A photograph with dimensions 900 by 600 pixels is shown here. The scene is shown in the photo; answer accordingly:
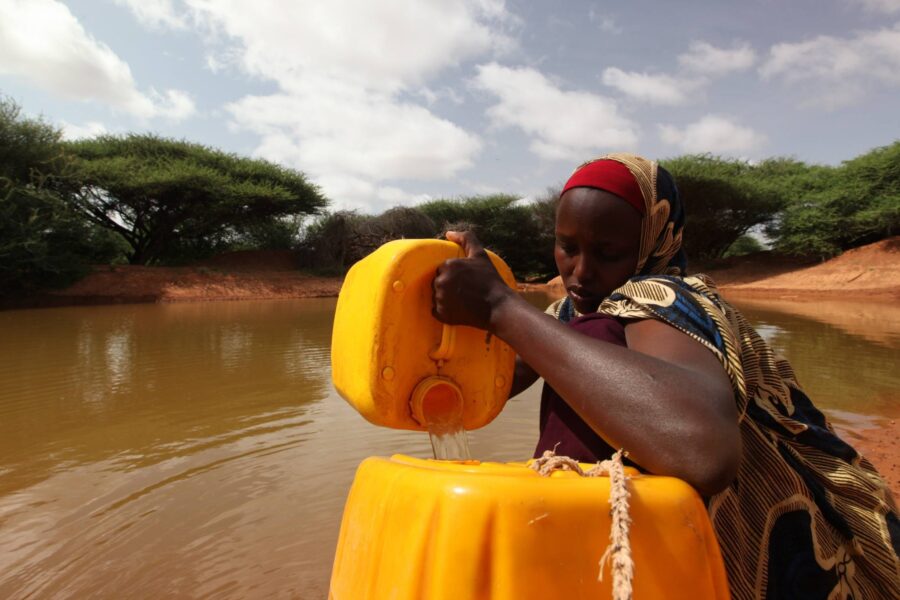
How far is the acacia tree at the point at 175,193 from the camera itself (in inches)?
787

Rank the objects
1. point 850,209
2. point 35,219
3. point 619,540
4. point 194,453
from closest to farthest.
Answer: point 619,540 < point 194,453 < point 35,219 < point 850,209

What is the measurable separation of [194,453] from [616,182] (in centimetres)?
319

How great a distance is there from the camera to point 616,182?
1.02 m

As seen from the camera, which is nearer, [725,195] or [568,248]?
[568,248]

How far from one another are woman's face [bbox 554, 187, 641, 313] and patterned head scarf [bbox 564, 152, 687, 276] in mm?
18

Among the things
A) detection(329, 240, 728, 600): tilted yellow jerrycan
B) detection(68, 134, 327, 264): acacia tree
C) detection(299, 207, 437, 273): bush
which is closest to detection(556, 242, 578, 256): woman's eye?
detection(329, 240, 728, 600): tilted yellow jerrycan

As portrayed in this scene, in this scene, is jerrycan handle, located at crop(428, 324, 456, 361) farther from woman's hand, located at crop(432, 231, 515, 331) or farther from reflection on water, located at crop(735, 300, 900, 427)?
reflection on water, located at crop(735, 300, 900, 427)

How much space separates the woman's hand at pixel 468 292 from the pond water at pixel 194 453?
1551 mm

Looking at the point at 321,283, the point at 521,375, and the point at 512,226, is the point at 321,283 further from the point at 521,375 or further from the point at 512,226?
the point at 521,375

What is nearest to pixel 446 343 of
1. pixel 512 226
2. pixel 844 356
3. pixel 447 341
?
pixel 447 341

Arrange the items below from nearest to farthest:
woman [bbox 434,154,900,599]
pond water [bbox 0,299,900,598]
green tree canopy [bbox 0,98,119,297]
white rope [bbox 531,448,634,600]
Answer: white rope [bbox 531,448,634,600] < woman [bbox 434,154,900,599] < pond water [bbox 0,299,900,598] < green tree canopy [bbox 0,98,119,297]

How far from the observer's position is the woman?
708mm

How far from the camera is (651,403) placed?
0.70 metres

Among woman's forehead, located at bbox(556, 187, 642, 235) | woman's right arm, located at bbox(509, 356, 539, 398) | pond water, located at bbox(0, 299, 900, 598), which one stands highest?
woman's forehead, located at bbox(556, 187, 642, 235)
